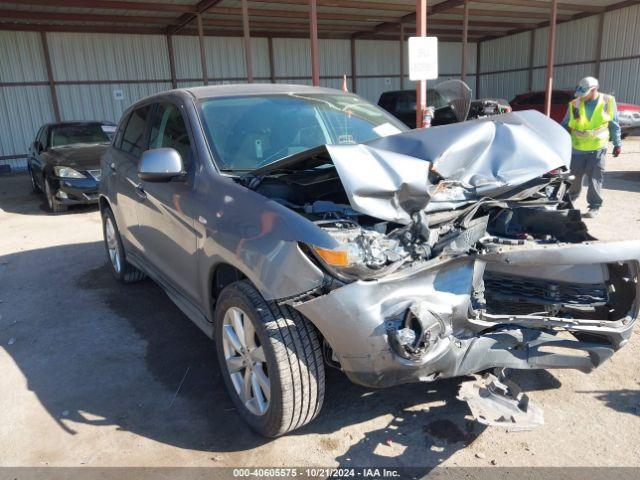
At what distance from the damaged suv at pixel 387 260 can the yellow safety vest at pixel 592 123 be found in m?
4.03

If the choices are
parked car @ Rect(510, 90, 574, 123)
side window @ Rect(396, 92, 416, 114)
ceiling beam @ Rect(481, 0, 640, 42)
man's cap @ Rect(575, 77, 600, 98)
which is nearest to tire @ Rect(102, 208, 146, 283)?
man's cap @ Rect(575, 77, 600, 98)

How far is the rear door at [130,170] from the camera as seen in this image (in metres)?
4.27

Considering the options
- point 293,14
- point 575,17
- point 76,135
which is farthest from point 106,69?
point 575,17

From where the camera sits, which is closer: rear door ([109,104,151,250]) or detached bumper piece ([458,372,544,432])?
detached bumper piece ([458,372,544,432])

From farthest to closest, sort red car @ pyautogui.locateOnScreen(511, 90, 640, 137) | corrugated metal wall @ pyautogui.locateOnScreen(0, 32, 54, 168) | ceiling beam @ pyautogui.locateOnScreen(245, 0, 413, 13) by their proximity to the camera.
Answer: corrugated metal wall @ pyautogui.locateOnScreen(0, 32, 54, 168)
red car @ pyautogui.locateOnScreen(511, 90, 640, 137)
ceiling beam @ pyautogui.locateOnScreen(245, 0, 413, 13)

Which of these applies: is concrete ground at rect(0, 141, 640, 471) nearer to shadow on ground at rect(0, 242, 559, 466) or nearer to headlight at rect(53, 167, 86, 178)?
shadow on ground at rect(0, 242, 559, 466)

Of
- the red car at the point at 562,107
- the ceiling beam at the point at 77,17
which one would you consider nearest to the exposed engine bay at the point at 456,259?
the ceiling beam at the point at 77,17

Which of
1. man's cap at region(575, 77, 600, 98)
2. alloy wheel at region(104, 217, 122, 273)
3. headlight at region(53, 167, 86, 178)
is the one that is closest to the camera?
alloy wheel at region(104, 217, 122, 273)

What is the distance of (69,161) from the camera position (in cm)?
891

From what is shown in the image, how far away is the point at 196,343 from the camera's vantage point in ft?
12.8

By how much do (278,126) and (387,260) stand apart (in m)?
1.70

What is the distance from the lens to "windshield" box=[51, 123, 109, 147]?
10.1 m

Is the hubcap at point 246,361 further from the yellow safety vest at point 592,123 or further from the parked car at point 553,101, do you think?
the parked car at point 553,101

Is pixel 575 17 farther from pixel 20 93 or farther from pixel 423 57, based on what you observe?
pixel 20 93
